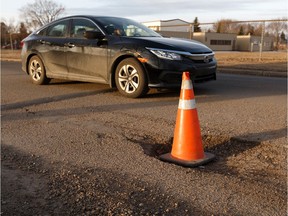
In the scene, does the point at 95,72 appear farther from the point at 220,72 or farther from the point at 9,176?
the point at 220,72

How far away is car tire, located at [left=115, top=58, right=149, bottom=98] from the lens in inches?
259

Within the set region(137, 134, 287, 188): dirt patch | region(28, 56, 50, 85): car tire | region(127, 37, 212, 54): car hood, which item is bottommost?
region(137, 134, 287, 188): dirt patch

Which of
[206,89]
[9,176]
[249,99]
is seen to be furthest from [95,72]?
[9,176]

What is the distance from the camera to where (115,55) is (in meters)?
6.89

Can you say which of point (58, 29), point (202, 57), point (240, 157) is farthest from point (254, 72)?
point (240, 157)

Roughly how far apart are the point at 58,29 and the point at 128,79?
2.43m

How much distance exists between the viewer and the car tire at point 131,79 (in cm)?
658

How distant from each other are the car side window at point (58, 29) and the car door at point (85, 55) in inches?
8.7

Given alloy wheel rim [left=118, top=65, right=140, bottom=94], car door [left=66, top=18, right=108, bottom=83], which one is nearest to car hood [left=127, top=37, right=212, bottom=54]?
alloy wheel rim [left=118, top=65, right=140, bottom=94]

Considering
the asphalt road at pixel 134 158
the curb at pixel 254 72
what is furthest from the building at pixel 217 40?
the asphalt road at pixel 134 158

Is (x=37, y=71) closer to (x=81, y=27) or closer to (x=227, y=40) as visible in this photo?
(x=81, y=27)

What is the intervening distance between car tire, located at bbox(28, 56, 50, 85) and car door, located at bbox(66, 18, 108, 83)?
1.02 m

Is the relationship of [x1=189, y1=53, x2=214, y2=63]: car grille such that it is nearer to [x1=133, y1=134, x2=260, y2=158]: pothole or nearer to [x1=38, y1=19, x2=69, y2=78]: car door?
[x1=133, y1=134, x2=260, y2=158]: pothole

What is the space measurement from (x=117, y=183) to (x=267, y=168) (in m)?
1.50
